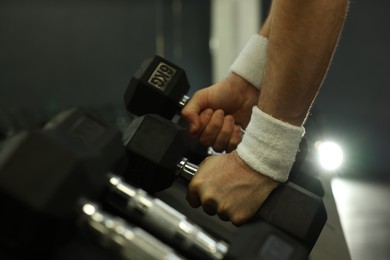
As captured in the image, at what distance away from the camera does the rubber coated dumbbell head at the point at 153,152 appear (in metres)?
0.91

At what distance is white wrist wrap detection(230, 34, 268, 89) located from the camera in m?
1.19

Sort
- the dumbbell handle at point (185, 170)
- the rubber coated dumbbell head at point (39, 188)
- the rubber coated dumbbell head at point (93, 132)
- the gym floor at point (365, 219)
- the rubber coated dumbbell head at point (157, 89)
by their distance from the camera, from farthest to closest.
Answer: the gym floor at point (365, 219)
the rubber coated dumbbell head at point (157, 89)
the dumbbell handle at point (185, 170)
the rubber coated dumbbell head at point (93, 132)
the rubber coated dumbbell head at point (39, 188)

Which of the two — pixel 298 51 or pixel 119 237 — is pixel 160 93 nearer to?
pixel 298 51

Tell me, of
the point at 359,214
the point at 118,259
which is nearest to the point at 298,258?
the point at 118,259

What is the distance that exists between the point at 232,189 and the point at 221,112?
1.08 ft

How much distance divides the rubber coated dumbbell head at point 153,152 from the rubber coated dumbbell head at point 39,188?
0.30 m

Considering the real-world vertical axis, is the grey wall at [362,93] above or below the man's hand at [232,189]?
above

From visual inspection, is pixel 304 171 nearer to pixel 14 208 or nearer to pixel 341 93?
pixel 14 208

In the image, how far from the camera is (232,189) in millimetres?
865

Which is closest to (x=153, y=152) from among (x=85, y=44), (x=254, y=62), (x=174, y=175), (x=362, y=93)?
(x=174, y=175)

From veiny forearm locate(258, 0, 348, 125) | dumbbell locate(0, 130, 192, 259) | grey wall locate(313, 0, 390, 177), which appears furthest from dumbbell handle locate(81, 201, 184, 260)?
grey wall locate(313, 0, 390, 177)

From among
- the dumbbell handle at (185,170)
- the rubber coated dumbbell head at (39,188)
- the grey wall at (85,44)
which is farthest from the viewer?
the grey wall at (85,44)

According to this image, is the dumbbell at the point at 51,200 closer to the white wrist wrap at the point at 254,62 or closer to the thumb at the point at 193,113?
the thumb at the point at 193,113

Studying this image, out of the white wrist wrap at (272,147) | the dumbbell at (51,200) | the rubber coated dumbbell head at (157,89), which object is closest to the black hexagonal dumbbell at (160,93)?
the rubber coated dumbbell head at (157,89)
